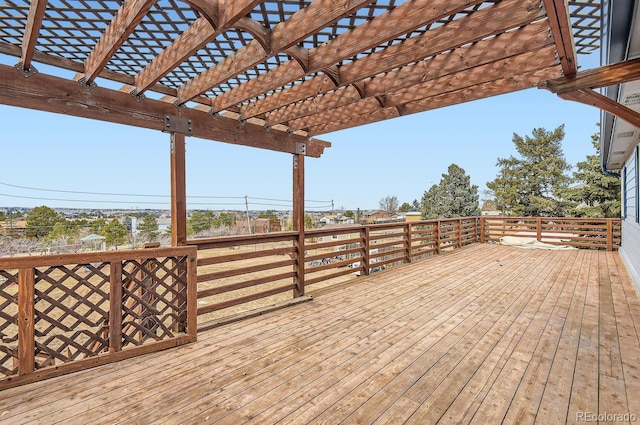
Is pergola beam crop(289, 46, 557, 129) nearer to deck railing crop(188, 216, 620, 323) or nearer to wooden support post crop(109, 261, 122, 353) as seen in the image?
deck railing crop(188, 216, 620, 323)

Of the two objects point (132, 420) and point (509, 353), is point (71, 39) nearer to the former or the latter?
point (132, 420)

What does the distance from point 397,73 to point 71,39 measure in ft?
7.63

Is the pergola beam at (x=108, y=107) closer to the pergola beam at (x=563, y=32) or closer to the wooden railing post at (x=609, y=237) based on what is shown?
the pergola beam at (x=563, y=32)

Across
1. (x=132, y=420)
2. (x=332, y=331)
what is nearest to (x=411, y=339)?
(x=332, y=331)

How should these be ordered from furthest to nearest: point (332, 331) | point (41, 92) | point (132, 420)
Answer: point (332, 331) < point (41, 92) < point (132, 420)

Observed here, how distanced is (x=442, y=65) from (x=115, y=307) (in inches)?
121

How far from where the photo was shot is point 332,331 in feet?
9.20

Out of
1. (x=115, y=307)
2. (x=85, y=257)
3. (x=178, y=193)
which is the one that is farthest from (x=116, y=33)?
(x=115, y=307)

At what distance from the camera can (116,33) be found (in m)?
1.73

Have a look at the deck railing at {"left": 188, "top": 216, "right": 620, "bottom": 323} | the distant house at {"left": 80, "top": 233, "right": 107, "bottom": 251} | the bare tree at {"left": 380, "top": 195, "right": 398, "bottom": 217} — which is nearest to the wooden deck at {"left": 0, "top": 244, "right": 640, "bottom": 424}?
the deck railing at {"left": 188, "top": 216, "right": 620, "bottom": 323}

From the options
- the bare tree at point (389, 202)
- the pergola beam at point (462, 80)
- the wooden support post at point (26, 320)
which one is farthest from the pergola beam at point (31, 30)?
the bare tree at point (389, 202)

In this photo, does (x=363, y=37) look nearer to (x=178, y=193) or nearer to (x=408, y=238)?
(x=178, y=193)

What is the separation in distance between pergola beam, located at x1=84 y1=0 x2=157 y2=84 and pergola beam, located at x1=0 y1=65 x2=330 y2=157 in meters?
0.16

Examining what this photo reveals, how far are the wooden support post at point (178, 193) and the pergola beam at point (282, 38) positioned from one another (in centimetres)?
54
